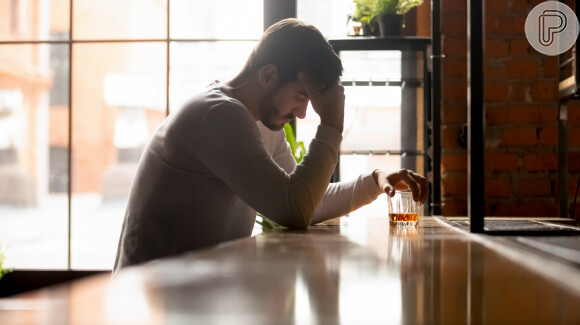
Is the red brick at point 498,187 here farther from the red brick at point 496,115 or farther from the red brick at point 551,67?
the red brick at point 551,67

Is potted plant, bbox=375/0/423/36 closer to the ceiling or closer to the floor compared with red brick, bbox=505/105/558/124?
closer to the ceiling

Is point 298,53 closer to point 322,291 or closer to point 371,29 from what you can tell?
point 371,29

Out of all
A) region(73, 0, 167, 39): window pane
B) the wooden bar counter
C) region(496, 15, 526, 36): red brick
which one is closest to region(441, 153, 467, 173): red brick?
region(496, 15, 526, 36): red brick

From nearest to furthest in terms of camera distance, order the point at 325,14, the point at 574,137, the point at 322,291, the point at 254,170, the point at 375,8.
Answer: the point at 322,291, the point at 254,170, the point at 375,8, the point at 574,137, the point at 325,14

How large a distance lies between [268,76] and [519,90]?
1.25 metres

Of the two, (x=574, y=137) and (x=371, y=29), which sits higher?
(x=371, y=29)

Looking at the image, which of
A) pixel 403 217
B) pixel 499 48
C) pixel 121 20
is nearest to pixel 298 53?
pixel 403 217

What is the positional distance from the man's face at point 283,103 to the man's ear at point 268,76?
0.6 inches

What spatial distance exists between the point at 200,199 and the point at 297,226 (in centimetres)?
24

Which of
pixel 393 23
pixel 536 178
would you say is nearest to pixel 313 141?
pixel 393 23

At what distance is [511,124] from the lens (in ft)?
8.05

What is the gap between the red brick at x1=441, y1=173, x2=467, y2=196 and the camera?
8.10ft

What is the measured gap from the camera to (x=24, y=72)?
11.5 feet

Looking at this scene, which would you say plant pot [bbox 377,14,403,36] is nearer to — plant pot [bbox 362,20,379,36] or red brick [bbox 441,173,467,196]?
plant pot [bbox 362,20,379,36]
